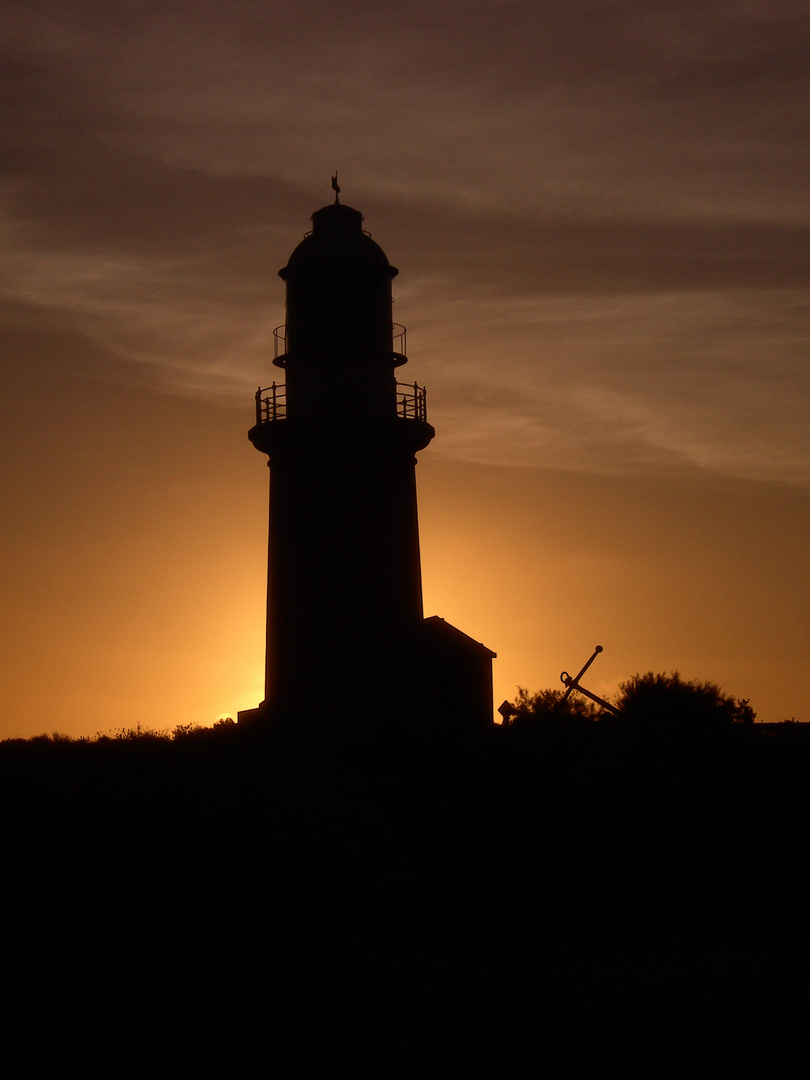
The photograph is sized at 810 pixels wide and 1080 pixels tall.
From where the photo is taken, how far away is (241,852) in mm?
17719

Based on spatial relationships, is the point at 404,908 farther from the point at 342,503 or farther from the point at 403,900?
the point at 342,503

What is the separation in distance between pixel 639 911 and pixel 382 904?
3.47 metres

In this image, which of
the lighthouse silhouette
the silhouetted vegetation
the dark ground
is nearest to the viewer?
the dark ground

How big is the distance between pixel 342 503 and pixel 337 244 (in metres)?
5.52

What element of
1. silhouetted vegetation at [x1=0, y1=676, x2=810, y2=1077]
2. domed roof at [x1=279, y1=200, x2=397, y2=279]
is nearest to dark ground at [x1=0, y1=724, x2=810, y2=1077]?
silhouetted vegetation at [x1=0, y1=676, x2=810, y2=1077]

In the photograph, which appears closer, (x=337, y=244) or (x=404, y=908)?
(x=404, y=908)

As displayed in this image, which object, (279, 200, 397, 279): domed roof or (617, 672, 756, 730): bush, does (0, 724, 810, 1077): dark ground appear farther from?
(279, 200, 397, 279): domed roof

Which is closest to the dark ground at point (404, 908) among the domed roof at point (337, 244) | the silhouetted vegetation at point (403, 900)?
the silhouetted vegetation at point (403, 900)

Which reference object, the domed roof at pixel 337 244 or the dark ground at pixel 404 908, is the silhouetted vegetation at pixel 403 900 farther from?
the domed roof at pixel 337 244

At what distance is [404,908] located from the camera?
53.6ft

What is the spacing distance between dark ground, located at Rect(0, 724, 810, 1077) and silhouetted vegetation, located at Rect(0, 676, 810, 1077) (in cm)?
4

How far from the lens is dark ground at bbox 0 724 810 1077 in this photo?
12297 mm

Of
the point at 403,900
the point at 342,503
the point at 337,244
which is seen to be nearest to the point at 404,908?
the point at 403,900

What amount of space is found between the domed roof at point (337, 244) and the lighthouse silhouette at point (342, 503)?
0.10 ft
